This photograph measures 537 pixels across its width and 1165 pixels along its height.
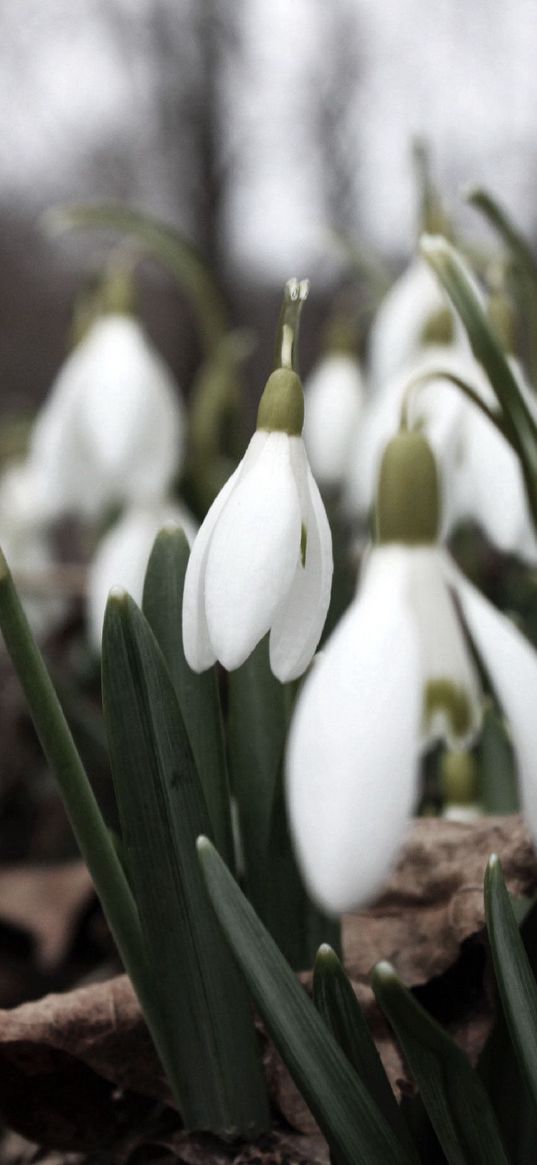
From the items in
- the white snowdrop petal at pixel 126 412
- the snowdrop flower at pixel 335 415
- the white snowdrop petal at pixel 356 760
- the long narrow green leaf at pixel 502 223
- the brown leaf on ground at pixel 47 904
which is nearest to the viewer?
the white snowdrop petal at pixel 356 760

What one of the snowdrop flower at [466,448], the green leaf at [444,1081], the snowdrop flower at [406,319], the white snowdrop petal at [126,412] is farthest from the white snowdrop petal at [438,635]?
the white snowdrop petal at [126,412]

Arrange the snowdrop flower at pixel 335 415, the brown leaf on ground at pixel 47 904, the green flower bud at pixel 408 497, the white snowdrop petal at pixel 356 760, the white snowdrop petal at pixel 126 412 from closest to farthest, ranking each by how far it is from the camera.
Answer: the white snowdrop petal at pixel 356 760 → the green flower bud at pixel 408 497 → the brown leaf on ground at pixel 47 904 → the white snowdrop petal at pixel 126 412 → the snowdrop flower at pixel 335 415

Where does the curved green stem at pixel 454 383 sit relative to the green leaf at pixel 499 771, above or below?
above

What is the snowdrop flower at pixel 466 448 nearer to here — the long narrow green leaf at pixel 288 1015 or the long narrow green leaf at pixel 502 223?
the long narrow green leaf at pixel 502 223

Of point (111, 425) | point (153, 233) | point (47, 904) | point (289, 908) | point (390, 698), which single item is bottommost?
Answer: point (47, 904)

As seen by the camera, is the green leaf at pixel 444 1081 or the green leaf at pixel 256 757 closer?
the green leaf at pixel 444 1081

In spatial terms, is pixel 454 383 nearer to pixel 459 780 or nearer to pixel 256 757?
pixel 256 757

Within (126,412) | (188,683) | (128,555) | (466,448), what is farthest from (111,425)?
(188,683)
